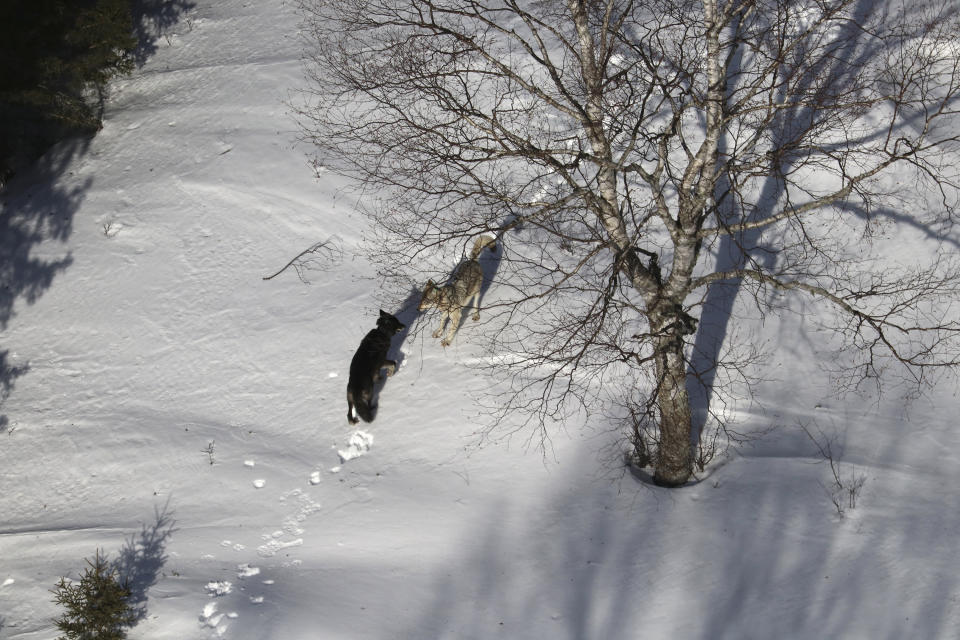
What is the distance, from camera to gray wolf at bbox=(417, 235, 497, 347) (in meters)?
8.86

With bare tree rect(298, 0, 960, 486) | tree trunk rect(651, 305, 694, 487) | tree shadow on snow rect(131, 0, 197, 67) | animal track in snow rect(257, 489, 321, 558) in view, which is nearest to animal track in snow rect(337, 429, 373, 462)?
animal track in snow rect(257, 489, 321, 558)

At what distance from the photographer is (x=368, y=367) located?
8.88 metres

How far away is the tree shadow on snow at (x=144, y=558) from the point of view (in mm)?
7930

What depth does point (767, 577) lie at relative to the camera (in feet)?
22.6

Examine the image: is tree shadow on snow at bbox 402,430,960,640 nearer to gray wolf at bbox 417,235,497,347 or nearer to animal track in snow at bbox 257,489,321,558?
animal track in snow at bbox 257,489,321,558

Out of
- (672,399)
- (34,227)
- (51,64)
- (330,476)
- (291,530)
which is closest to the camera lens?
(672,399)

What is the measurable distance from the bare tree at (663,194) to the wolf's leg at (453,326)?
22.0 inches

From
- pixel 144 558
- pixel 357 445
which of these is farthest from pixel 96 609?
pixel 357 445

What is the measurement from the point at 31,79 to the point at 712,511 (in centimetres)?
1397

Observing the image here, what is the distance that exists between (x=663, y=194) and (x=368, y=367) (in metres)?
5.06

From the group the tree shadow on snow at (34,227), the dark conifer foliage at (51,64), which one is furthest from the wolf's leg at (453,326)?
the dark conifer foliage at (51,64)

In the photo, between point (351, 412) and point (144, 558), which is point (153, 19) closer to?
point (351, 412)

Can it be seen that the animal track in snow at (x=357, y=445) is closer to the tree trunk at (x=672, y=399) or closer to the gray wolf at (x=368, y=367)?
the gray wolf at (x=368, y=367)

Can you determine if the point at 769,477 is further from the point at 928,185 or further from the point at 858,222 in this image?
the point at 928,185
